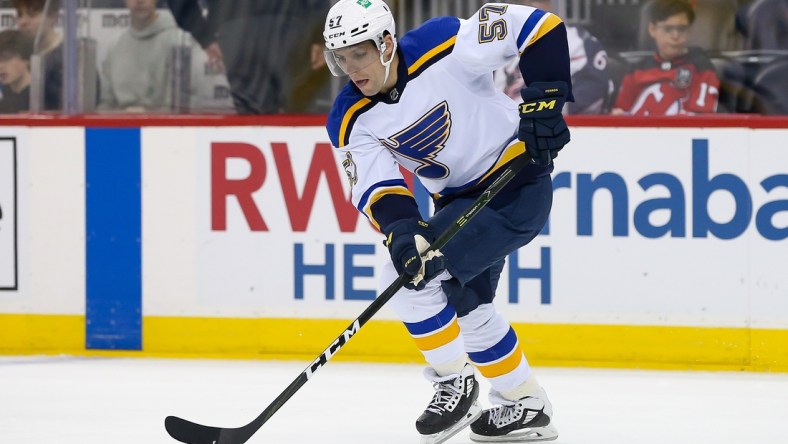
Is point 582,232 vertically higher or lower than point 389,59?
lower

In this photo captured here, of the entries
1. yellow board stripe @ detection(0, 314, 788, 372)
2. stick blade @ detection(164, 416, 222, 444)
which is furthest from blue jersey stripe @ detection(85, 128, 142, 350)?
stick blade @ detection(164, 416, 222, 444)

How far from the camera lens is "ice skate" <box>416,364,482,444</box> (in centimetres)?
312

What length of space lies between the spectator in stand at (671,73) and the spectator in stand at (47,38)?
1.89 m

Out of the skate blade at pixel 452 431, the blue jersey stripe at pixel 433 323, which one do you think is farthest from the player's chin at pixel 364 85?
the skate blade at pixel 452 431

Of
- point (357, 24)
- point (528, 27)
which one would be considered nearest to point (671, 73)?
point (528, 27)

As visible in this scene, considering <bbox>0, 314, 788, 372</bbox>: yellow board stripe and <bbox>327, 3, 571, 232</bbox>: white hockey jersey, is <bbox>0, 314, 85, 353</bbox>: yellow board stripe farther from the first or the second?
<bbox>327, 3, 571, 232</bbox>: white hockey jersey

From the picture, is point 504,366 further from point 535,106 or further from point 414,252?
point 535,106

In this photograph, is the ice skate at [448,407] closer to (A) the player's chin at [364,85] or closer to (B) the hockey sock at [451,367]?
(B) the hockey sock at [451,367]

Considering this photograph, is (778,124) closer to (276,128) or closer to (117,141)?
(276,128)

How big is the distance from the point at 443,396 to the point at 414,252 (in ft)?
1.35

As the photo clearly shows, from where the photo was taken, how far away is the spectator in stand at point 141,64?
183 inches

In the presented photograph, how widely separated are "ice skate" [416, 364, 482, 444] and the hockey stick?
0.24m

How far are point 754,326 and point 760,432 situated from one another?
873 mm

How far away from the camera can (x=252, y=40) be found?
464 cm
